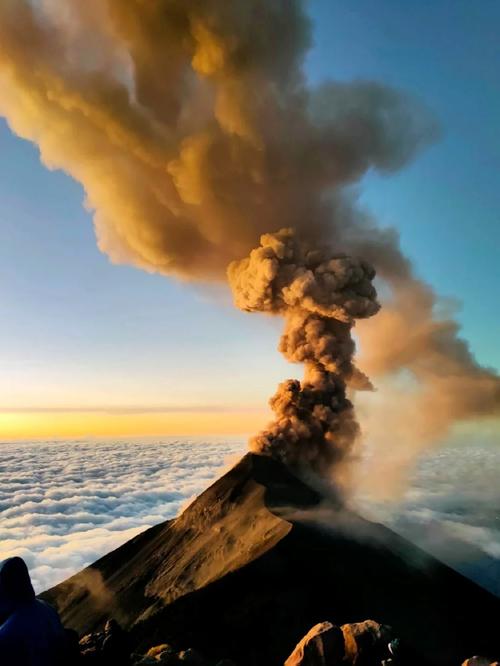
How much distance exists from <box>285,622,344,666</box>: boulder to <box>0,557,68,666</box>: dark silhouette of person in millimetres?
9520

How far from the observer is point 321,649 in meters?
18.8

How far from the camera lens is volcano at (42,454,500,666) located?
32.0 metres

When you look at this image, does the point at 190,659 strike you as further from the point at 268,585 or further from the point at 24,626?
the point at 268,585

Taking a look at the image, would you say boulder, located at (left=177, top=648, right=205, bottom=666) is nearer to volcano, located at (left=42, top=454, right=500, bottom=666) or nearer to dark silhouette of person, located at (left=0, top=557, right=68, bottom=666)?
dark silhouette of person, located at (left=0, top=557, right=68, bottom=666)

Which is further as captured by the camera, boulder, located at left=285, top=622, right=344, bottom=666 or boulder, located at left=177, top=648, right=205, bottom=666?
boulder, located at left=177, top=648, right=205, bottom=666

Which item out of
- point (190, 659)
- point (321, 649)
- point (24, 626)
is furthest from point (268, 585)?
point (24, 626)

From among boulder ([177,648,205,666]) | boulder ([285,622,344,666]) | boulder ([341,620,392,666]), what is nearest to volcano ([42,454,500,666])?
boulder ([341,620,392,666])

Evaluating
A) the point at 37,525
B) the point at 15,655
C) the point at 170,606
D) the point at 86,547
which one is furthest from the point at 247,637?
the point at 37,525

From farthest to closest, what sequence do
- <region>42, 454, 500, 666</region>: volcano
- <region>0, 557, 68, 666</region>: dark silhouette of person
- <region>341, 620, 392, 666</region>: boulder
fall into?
<region>42, 454, 500, 666</region>: volcano
<region>341, 620, 392, 666</region>: boulder
<region>0, 557, 68, 666</region>: dark silhouette of person

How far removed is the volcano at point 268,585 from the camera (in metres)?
32.0

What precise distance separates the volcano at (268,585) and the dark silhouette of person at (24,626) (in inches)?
802

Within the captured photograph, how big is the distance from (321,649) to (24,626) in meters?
11.3

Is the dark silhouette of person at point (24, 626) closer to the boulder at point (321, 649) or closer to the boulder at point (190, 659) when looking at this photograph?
the boulder at point (190, 659)

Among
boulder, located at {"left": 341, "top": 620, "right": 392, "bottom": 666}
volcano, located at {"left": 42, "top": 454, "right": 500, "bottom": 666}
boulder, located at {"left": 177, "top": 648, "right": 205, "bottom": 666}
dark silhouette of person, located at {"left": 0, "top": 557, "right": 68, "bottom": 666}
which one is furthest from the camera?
volcano, located at {"left": 42, "top": 454, "right": 500, "bottom": 666}
